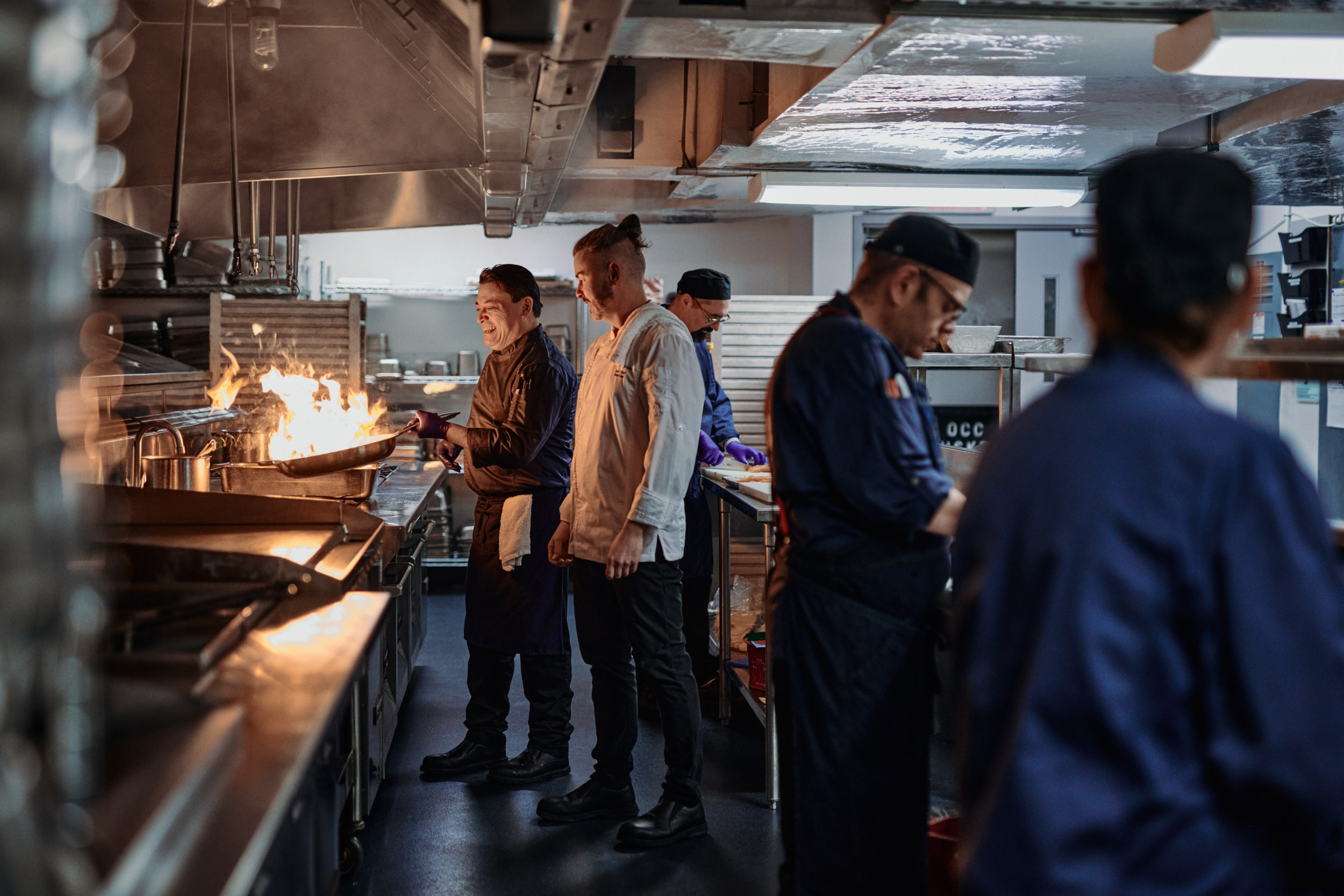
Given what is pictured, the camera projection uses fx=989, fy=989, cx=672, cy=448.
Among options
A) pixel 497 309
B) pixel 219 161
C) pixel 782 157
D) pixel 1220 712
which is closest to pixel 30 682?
pixel 1220 712

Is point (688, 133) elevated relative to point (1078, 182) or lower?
elevated

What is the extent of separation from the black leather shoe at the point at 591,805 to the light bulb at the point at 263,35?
2.54m

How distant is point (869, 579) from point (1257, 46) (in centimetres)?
146

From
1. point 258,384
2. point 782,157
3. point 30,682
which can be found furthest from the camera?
point 258,384

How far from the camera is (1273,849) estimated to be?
3.26ft

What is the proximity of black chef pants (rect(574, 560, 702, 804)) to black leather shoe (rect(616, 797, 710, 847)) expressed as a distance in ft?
0.10

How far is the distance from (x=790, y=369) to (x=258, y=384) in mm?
4235

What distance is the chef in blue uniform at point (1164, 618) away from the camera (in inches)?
36.4

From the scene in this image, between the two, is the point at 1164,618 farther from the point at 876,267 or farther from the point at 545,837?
the point at 545,837

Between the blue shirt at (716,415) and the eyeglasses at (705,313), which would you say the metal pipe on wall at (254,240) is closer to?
the eyeglasses at (705,313)

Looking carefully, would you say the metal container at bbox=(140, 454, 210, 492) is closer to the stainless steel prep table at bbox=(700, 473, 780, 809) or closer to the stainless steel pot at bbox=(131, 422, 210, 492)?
the stainless steel pot at bbox=(131, 422, 210, 492)

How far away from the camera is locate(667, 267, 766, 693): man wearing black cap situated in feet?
13.3

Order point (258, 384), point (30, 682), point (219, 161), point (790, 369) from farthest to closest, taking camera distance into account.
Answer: point (258, 384) → point (219, 161) → point (790, 369) → point (30, 682)

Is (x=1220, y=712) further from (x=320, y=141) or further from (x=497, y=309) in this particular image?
(x=320, y=141)
